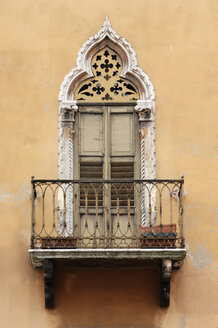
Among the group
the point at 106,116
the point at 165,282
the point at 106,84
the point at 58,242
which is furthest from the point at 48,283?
the point at 106,84

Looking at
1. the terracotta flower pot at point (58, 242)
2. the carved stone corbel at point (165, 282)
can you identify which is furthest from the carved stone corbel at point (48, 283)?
the carved stone corbel at point (165, 282)

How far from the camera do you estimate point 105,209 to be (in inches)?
549

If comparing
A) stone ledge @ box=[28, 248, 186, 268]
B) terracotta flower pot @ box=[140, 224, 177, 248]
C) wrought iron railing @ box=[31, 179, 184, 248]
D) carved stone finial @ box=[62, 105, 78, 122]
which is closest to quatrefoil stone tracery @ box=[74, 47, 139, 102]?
carved stone finial @ box=[62, 105, 78, 122]

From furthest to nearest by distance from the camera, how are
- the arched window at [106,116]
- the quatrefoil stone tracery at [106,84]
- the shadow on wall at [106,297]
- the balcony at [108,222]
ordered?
the quatrefoil stone tracery at [106,84]
the arched window at [106,116]
the shadow on wall at [106,297]
the balcony at [108,222]

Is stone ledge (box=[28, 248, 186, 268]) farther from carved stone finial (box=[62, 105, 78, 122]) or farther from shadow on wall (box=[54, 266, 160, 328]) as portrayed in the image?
carved stone finial (box=[62, 105, 78, 122])

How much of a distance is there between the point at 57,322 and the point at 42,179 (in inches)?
75.8

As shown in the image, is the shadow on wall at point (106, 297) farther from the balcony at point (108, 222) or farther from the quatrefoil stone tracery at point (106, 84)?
the quatrefoil stone tracery at point (106, 84)

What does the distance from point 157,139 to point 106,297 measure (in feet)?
7.59

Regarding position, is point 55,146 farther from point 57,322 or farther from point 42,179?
point 57,322

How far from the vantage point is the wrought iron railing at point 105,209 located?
44.4ft

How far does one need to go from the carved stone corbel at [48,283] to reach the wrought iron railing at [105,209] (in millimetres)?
347

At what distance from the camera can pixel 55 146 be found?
554 inches

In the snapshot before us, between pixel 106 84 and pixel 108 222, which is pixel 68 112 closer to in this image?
pixel 106 84

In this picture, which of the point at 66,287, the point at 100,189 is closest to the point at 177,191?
the point at 100,189
